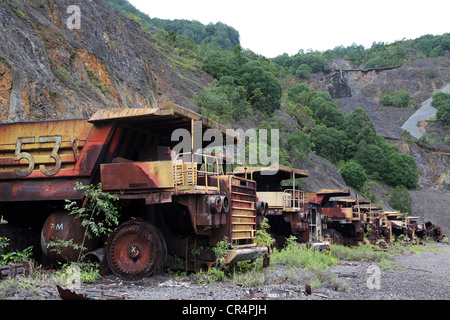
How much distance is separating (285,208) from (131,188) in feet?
28.2

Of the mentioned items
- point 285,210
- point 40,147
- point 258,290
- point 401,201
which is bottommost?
point 258,290

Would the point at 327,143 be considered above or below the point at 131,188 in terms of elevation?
above

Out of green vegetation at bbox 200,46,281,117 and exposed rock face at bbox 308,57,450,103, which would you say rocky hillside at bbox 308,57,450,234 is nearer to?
exposed rock face at bbox 308,57,450,103

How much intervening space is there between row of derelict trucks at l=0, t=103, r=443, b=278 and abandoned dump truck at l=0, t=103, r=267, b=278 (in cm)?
2

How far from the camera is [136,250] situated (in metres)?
9.13

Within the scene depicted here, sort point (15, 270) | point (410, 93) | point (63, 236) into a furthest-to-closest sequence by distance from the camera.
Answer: point (410, 93) < point (63, 236) < point (15, 270)

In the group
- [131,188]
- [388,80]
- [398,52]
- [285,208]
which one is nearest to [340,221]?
[285,208]

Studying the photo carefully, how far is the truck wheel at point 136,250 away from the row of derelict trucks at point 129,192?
21 mm

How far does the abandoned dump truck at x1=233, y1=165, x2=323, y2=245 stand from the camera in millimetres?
16547

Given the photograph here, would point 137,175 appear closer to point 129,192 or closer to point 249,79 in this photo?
point 129,192

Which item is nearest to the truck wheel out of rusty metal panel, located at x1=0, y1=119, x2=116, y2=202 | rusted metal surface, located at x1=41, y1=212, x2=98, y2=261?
rusted metal surface, located at x1=41, y1=212, x2=98, y2=261

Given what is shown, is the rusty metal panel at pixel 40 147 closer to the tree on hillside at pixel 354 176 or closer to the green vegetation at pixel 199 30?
the tree on hillside at pixel 354 176

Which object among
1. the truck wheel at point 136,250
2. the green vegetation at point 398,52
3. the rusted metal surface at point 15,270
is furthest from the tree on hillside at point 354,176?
the green vegetation at point 398,52

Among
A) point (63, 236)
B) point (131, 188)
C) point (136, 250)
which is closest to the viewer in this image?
point (136, 250)
